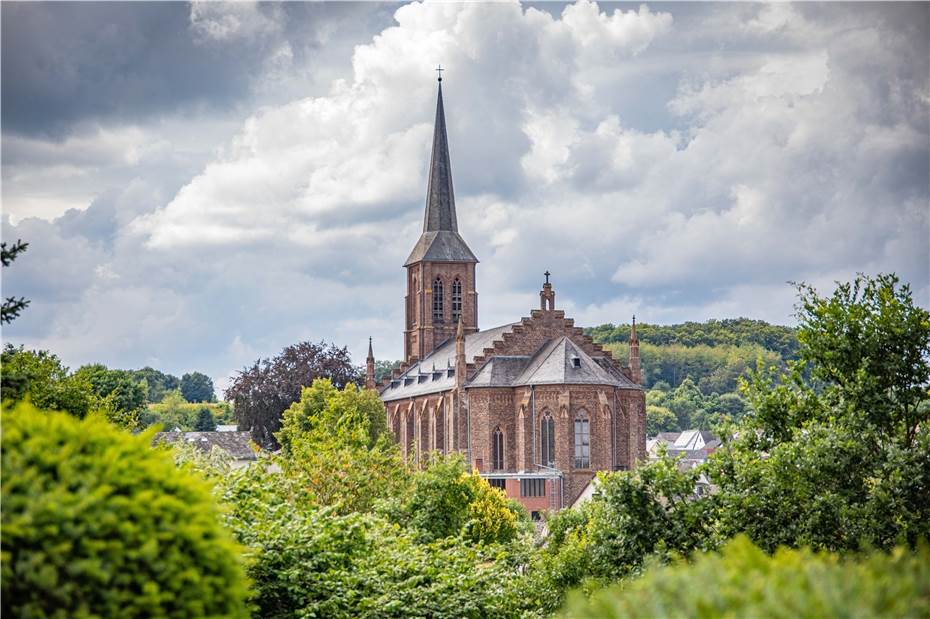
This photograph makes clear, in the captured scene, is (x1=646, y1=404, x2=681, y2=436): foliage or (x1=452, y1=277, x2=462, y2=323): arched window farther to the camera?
(x1=646, y1=404, x2=681, y2=436): foliage

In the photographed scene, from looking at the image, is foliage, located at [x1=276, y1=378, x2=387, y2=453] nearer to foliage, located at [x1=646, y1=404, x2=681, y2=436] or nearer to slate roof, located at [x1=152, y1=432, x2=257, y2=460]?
slate roof, located at [x1=152, y1=432, x2=257, y2=460]

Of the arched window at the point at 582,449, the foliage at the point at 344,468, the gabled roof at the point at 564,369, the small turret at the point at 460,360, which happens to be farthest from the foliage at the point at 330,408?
the arched window at the point at 582,449

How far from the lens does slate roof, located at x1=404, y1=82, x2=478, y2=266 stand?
306ft

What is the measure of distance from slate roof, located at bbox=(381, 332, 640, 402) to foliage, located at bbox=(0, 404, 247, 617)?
64433mm

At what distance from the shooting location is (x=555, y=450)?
71625 mm

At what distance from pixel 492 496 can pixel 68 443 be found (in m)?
33.2

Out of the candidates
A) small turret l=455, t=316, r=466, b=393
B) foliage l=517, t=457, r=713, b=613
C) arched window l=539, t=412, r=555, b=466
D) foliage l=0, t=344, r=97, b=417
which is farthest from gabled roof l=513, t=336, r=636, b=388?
foliage l=517, t=457, r=713, b=613

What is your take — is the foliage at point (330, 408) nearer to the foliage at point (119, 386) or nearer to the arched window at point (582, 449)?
the foliage at point (119, 386)

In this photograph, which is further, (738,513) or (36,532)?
(738,513)

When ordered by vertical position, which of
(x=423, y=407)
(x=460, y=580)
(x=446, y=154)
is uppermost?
(x=446, y=154)

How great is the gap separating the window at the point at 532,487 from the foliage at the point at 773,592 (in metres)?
65.9

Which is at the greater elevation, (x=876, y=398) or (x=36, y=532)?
(x=876, y=398)

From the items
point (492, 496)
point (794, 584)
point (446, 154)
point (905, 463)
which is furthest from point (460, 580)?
point (446, 154)

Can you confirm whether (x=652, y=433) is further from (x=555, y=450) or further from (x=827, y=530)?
(x=827, y=530)
